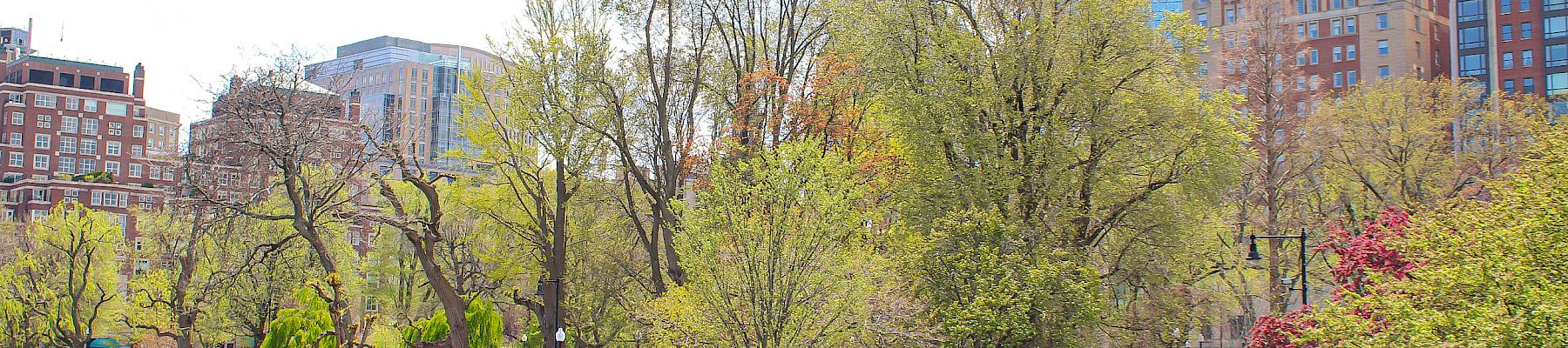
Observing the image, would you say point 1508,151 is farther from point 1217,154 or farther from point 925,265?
point 925,265

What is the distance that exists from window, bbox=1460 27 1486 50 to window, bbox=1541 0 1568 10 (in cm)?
378

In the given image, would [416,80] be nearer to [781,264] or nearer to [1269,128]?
[1269,128]

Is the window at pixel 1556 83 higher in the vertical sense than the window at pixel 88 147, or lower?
higher

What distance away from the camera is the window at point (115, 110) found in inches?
5374

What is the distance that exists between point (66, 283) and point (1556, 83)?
88.9 meters

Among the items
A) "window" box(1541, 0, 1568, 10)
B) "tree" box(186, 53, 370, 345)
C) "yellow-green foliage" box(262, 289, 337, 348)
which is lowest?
"yellow-green foliage" box(262, 289, 337, 348)

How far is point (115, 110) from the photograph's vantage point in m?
137

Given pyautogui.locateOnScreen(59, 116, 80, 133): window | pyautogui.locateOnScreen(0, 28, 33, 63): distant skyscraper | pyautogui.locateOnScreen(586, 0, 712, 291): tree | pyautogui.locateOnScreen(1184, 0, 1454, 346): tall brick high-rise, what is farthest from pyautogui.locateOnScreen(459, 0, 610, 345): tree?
pyautogui.locateOnScreen(0, 28, 33, 63): distant skyscraper

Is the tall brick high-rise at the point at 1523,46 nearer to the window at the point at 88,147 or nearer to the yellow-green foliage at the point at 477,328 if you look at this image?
the yellow-green foliage at the point at 477,328

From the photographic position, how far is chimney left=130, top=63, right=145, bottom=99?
141 meters

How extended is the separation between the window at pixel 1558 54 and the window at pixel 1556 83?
706 mm

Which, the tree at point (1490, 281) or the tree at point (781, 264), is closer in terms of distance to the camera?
the tree at point (1490, 281)

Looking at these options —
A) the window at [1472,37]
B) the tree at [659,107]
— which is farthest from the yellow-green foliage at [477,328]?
the window at [1472,37]

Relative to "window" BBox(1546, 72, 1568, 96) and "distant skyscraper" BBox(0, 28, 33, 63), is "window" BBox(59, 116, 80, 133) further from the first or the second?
"window" BBox(1546, 72, 1568, 96)
